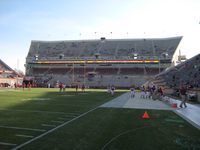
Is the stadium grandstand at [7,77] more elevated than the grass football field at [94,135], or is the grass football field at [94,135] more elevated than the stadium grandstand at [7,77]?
the stadium grandstand at [7,77]

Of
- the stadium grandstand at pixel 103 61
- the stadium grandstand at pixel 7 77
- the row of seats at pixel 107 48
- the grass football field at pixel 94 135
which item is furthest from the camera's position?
the row of seats at pixel 107 48

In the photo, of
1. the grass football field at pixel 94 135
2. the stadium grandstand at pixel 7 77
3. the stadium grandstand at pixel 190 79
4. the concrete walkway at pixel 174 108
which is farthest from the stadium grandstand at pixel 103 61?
the grass football field at pixel 94 135

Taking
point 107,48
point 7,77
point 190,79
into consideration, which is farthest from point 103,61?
point 190,79

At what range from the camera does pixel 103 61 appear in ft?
260

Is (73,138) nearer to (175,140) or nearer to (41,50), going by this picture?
(175,140)

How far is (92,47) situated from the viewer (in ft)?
283

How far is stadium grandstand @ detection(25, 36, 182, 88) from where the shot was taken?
73.9m

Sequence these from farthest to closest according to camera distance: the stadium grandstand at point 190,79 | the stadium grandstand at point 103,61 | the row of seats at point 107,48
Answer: the row of seats at point 107,48 < the stadium grandstand at point 103,61 < the stadium grandstand at point 190,79

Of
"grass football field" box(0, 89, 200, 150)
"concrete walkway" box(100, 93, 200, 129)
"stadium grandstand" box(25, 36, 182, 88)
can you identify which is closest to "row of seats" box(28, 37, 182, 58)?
"stadium grandstand" box(25, 36, 182, 88)

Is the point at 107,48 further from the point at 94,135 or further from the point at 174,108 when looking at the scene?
the point at 94,135

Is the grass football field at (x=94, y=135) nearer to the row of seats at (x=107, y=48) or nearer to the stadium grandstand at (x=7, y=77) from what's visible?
the stadium grandstand at (x=7, y=77)

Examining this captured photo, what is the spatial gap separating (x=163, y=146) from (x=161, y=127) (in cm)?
284

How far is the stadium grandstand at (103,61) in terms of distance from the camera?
2911 inches

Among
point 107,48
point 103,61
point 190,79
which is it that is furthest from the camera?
point 107,48
